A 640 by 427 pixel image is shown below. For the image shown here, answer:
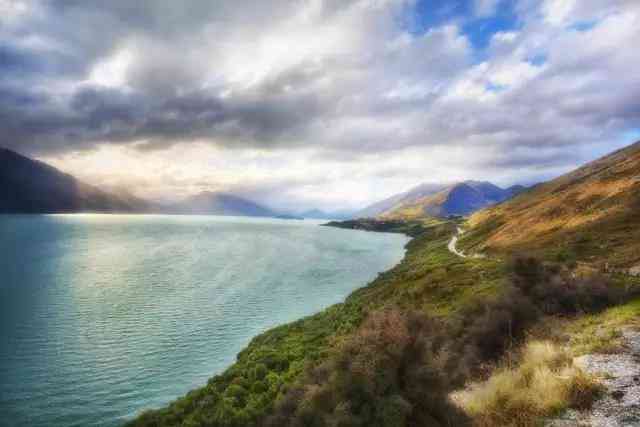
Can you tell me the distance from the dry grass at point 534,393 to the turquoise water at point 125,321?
34475 mm

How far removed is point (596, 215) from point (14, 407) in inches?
4343

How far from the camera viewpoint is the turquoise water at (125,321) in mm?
38281

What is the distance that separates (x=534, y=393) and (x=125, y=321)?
63701mm

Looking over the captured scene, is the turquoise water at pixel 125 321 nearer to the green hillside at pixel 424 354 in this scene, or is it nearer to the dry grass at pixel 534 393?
the green hillside at pixel 424 354

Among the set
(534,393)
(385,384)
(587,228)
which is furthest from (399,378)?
(587,228)

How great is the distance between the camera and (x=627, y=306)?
85.3 ft

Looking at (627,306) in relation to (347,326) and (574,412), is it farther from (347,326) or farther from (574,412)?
(347,326)

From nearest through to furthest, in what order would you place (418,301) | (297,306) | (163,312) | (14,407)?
(14,407), (418,301), (163,312), (297,306)

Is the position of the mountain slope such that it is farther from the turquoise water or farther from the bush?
the turquoise water

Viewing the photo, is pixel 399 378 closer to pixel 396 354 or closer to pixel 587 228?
pixel 396 354

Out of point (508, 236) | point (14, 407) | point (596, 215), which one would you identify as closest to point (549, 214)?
point (508, 236)

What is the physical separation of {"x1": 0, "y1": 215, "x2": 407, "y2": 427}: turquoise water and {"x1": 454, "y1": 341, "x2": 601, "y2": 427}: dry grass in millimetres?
34475

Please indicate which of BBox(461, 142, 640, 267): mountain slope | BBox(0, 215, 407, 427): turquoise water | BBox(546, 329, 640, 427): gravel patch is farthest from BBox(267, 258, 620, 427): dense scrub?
BBox(461, 142, 640, 267): mountain slope

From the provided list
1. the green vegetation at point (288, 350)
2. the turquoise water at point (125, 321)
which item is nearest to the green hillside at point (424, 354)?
the green vegetation at point (288, 350)
